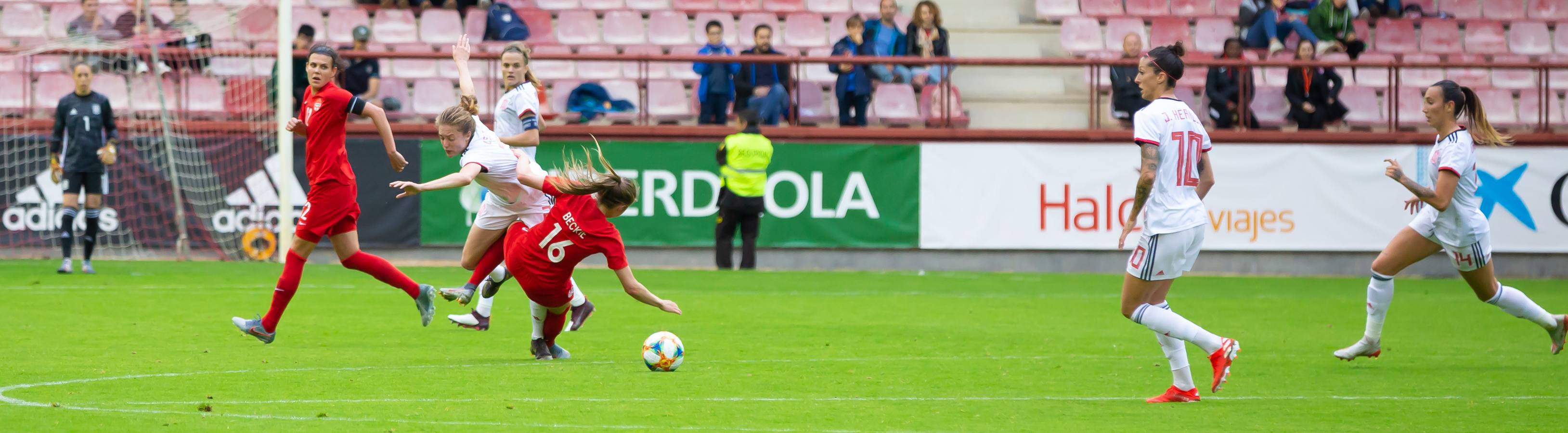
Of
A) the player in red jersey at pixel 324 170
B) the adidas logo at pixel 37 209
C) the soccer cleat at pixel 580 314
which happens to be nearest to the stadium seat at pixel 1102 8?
the adidas logo at pixel 37 209

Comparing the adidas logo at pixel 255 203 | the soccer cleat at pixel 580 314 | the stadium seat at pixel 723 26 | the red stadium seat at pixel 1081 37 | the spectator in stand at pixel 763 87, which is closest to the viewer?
the soccer cleat at pixel 580 314

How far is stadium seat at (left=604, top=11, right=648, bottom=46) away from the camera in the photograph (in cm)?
2048

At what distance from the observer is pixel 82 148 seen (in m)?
14.2

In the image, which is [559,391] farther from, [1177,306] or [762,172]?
[762,172]

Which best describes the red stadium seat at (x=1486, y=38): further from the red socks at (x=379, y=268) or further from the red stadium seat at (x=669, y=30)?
the red socks at (x=379, y=268)

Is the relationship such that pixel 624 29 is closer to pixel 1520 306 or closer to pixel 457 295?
pixel 457 295

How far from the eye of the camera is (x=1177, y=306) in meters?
13.0

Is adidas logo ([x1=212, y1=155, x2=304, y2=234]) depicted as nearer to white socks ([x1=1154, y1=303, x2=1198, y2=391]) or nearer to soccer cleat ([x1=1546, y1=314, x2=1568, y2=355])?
white socks ([x1=1154, y1=303, x2=1198, y2=391])

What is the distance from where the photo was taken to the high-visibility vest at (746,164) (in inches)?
659

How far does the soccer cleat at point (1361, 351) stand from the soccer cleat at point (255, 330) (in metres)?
6.05

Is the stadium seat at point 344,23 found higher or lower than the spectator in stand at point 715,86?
higher

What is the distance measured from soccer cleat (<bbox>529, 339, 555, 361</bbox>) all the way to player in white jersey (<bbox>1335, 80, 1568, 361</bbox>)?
449 centimetres

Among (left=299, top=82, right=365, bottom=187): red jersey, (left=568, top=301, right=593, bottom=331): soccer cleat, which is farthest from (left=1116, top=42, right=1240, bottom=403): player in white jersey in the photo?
(left=299, top=82, right=365, bottom=187): red jersey

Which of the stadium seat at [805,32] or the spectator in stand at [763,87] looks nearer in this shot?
the spectator in stand at [763,87]
